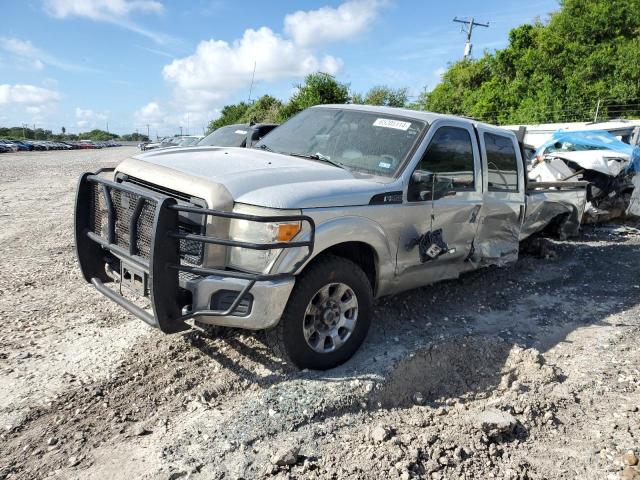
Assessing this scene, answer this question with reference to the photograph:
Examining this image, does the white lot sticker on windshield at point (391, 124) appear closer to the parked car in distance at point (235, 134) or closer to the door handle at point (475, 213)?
the door handle at point (475, 213)

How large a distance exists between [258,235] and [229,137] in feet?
25.7

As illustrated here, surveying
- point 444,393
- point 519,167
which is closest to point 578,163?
point 519,167

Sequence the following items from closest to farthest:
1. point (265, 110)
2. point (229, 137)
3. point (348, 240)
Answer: point (348, 240), point (229, 137), point (265, 110)

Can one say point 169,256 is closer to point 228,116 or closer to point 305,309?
point 305,309

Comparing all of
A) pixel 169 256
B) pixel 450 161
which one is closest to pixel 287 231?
pixel 169 256

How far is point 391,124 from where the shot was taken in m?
4.49

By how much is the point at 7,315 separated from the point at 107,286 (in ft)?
4.82

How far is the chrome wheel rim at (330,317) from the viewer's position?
358 cm

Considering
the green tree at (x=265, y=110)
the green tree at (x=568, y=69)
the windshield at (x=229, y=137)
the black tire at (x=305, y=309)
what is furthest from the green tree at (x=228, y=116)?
the black tire at (x=305, y=309)

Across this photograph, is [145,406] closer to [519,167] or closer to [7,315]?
[7,315]

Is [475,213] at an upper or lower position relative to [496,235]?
upper

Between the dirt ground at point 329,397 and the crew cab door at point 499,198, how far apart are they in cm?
64

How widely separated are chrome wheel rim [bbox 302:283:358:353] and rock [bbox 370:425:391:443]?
2.61 ft

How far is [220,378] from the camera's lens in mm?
3617
